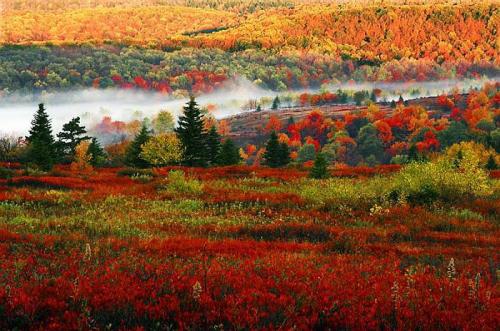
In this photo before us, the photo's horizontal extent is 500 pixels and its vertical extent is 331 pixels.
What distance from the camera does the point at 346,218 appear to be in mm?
16062

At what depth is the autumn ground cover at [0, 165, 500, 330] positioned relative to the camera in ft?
19.0

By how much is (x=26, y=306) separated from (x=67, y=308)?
45 cm

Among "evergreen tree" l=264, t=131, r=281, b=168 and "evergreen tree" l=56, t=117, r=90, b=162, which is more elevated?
"evergreen tree" l=56, t=117, r=90, b=162

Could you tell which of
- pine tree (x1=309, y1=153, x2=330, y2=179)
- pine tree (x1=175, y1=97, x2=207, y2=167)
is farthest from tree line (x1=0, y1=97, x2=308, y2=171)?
pine tree (x1=309, y1=153, x2=330, y2=179)

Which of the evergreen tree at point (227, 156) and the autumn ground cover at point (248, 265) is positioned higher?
the evergreen tree at point (227, 156)

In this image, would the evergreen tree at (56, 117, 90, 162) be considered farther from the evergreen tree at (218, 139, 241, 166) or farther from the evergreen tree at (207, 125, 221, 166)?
the evergreen tree at (218, 139, 241, 166)

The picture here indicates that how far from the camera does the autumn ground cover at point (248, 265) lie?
228 inches

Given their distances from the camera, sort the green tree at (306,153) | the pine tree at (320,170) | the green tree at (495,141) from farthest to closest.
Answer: the green tree at (306,153) → the green tree at (495,141) → the pine tree at (320,170)

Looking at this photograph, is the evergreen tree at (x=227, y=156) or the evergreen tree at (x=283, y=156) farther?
the evergreen tree at (x=283, y=156)

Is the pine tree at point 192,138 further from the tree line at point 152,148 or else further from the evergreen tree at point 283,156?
the evergreen tree at point 283,156

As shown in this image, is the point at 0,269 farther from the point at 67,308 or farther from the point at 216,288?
the point at 216,288

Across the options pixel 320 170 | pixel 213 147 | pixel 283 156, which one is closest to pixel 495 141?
pixel 283 156

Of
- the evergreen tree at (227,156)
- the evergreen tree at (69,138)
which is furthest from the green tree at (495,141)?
the evergreen tree at (69,138)

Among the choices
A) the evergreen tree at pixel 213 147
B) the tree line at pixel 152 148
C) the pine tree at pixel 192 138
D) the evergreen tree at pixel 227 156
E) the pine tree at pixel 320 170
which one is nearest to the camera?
the pine tree at pixel 320 170
